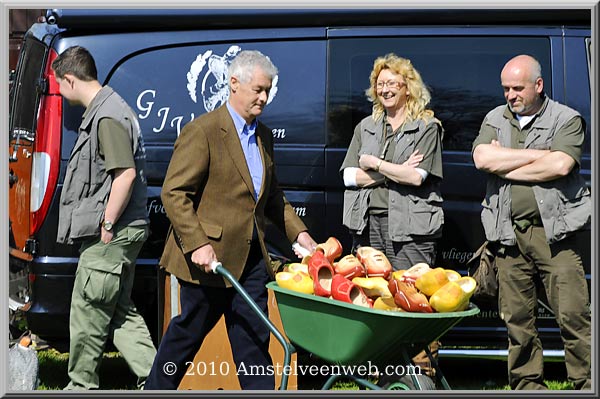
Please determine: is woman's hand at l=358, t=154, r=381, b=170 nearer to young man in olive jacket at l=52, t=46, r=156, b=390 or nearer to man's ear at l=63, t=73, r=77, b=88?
young man in olive jacket at l=52, t=46, r=156, b=390

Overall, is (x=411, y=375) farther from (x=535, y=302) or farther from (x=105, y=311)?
(x=105, y=311)

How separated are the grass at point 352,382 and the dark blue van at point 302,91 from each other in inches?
19.2

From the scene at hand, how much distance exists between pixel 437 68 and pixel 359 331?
226 centimetres

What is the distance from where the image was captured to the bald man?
18.9ft

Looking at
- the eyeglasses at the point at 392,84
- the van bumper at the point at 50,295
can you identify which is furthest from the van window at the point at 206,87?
the van bumper at the point at 50,295

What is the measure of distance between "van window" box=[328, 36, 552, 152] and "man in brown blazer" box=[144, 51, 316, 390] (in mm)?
A: 888

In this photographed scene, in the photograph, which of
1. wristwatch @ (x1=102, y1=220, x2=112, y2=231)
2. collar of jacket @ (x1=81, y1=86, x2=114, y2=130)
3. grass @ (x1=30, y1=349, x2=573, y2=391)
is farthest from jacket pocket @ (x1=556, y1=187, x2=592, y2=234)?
collar of jacket @ (x1=81, y1=86, x2=114, y2=130)

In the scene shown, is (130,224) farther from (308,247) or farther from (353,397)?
(353,397)

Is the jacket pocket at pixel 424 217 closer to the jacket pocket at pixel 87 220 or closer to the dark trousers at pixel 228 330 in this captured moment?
the dark trousers at pixel 228 330

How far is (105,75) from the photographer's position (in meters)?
6.18

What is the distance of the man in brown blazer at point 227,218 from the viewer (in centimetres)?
527

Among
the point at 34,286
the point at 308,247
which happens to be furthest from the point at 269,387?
the point at 34,286

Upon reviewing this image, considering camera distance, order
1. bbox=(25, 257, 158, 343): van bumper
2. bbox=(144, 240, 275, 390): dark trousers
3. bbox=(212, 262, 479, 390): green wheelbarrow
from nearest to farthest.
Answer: bbox=(212, 262, 479, 390): green wheelbarrow → bbox=(144, 240, 275, 390): dark trousers → bbox=(25, 257, 158, 343): van bumper

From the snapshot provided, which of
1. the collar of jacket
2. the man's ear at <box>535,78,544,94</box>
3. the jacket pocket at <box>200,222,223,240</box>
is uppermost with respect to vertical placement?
the man's ear at <box>535,78,544,94</box>
